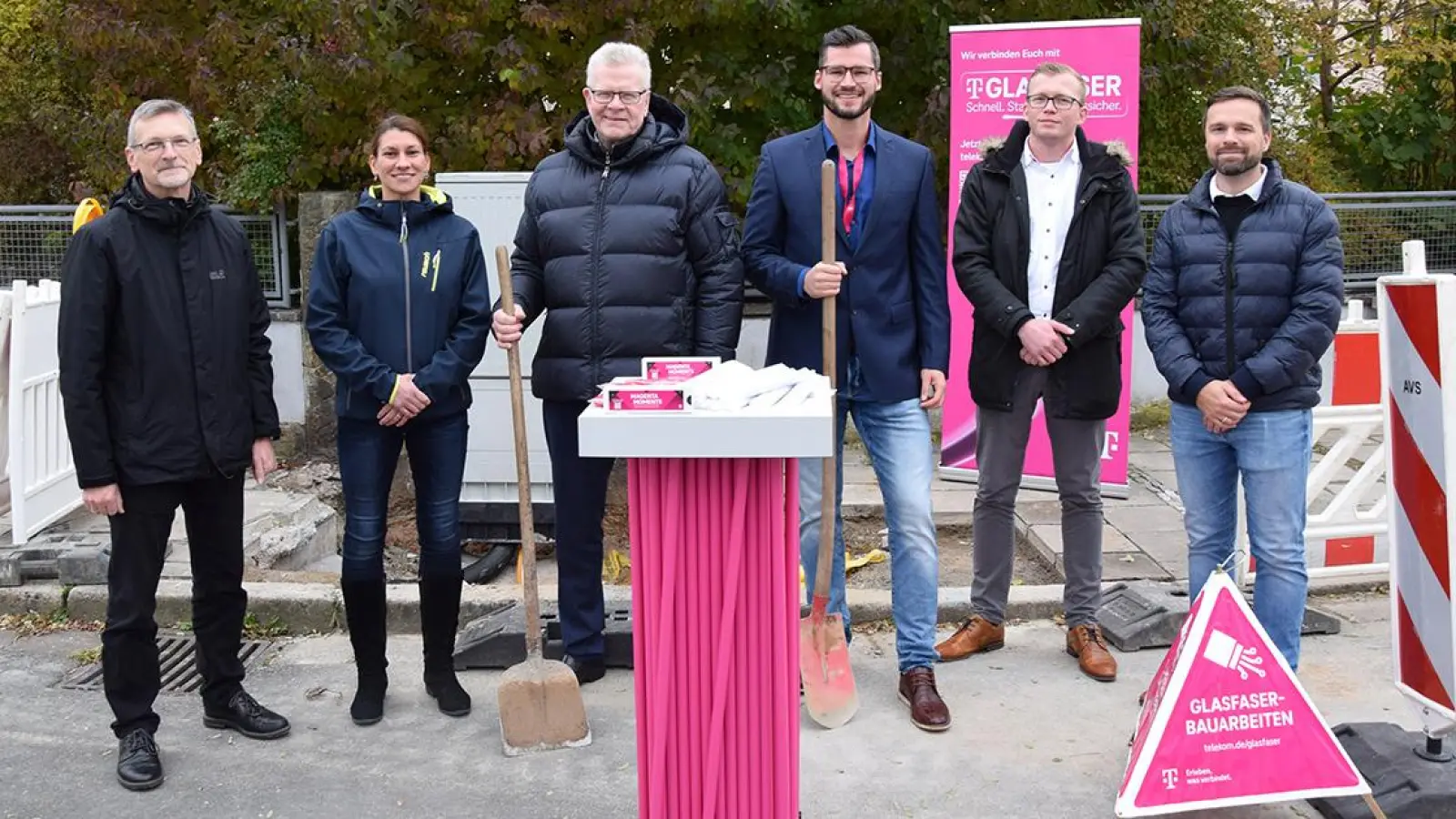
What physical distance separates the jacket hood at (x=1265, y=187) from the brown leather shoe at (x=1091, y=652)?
1.50 metres

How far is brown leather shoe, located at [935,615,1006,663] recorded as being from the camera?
15.9ft

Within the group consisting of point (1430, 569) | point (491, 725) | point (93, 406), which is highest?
point (93, 406)

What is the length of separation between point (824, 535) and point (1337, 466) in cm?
265

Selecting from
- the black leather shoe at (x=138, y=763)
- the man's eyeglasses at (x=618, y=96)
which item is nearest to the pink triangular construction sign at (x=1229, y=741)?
the man's eyeglasses at (x=618, y=96)

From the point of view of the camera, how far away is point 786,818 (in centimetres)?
325

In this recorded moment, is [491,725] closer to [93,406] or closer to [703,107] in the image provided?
[93,406]

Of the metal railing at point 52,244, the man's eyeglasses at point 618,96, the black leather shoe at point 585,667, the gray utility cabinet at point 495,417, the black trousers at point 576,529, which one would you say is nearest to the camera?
the man's eyeglasses at point 618,96

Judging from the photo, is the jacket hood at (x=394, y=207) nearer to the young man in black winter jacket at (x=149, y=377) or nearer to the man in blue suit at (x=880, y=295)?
the young man in black winter jacket at (x=149, y=377)

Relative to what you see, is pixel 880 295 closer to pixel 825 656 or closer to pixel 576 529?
pixel 825 656

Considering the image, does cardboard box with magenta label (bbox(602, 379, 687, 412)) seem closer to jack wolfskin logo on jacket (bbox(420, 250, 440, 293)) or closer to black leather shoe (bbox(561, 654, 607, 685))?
jack wolfskin logo on jacket (bbox(420, 250, 440, 293))

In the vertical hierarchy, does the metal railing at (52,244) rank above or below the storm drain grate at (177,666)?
above

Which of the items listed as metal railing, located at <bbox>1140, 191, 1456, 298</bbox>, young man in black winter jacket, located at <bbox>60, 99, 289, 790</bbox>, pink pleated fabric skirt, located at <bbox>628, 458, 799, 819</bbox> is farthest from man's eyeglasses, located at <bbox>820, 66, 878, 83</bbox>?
metal railing, located at <bbox>1140, 191, 1456, 298</bbox>

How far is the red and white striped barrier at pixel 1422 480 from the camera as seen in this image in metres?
3.59

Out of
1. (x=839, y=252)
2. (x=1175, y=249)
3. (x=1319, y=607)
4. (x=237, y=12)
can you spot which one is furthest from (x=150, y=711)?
(x=237, y=12)
